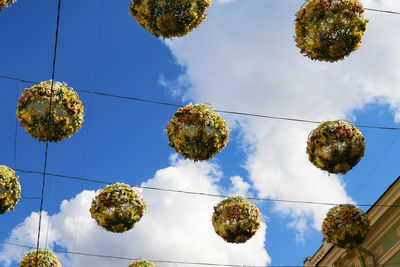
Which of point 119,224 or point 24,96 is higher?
point 24,96

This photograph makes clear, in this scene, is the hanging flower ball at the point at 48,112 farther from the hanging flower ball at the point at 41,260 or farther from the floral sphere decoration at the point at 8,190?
the hanging flower ball at the point at 41,260

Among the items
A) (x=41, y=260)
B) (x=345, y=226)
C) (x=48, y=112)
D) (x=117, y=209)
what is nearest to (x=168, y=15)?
(x=48, y=112)

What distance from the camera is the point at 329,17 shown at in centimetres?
680

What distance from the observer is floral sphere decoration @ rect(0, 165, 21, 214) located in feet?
27.9

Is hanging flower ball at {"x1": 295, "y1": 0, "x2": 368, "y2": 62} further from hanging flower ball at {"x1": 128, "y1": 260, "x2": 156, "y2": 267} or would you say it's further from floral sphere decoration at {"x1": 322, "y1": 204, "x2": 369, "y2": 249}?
hanging flower ball at {"x1": 128, "y1": 260, "x2": 156, "y2": 267}

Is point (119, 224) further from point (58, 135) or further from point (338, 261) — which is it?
point (338, 261)

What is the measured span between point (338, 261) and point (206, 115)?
1148 centimetres

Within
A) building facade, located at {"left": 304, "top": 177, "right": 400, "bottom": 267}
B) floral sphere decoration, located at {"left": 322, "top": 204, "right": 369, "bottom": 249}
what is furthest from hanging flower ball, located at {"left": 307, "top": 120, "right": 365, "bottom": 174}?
building facade, located at {"left": 304, "top": 177, "right": 400, "bottom": 267}

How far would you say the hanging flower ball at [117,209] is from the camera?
8859 mm

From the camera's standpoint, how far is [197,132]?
725 centimetres

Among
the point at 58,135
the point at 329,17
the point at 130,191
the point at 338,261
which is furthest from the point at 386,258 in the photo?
the point at 58,135

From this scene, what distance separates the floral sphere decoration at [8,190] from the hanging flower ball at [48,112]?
84.9 inches

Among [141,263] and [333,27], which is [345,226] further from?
[333,27]

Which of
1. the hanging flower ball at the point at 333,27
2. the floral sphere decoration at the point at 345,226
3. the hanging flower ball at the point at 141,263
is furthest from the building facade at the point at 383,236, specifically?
the hanging flower ball at the point at 333,27
